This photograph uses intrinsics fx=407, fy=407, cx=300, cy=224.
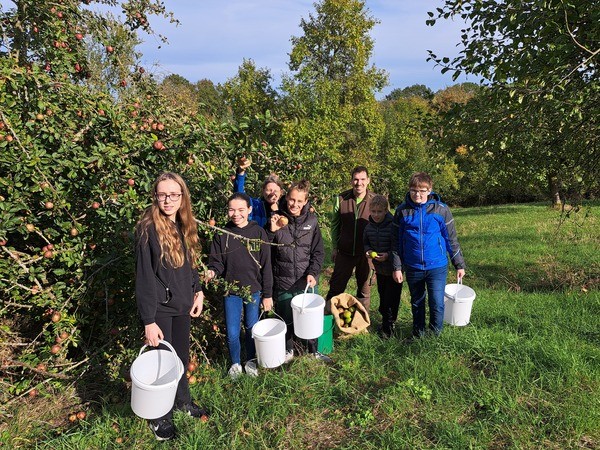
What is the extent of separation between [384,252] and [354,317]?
2.48ft

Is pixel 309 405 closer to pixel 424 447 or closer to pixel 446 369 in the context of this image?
pixel 424 447

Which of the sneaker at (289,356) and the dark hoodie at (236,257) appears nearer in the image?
the dark hoodie at (236,257)

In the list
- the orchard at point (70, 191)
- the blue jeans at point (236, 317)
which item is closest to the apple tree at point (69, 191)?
the orchard at point (70, 191)

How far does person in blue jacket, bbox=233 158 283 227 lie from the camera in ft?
12.5

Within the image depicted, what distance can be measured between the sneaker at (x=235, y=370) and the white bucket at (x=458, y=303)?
6.50ft

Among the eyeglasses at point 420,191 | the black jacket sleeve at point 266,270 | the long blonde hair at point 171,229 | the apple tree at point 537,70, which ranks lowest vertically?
the black jacket sleeve at point 266,270

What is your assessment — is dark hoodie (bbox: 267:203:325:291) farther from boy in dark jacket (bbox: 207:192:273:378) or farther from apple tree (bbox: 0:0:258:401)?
apple tree (bbox: 0:0:258:401)

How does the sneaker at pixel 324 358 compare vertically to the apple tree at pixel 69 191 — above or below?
below

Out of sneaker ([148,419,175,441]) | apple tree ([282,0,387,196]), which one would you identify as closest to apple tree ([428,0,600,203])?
sneaker ([148,419,175,441])

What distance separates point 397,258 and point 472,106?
187 centimetres

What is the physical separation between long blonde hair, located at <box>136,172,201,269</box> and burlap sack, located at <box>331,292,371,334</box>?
181 cm

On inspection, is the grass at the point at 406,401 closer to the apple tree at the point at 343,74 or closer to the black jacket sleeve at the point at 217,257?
the black jacket sleeve at the point at 217,257

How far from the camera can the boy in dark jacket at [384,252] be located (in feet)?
13.4

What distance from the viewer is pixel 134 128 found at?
3453 millimetres
